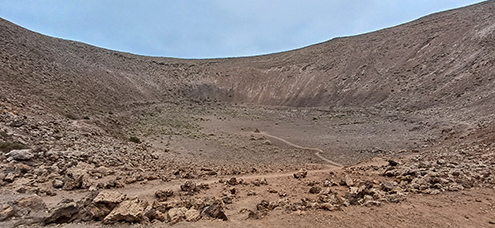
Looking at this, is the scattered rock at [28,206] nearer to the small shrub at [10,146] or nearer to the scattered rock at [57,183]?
the scattered rock at [57,183]

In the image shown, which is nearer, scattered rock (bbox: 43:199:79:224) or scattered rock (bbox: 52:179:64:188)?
scattered rock (bbox: 43:199:79:224)

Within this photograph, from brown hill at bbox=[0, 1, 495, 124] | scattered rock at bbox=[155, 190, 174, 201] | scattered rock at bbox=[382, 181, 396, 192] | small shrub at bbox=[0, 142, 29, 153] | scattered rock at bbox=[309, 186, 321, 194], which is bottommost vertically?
scattered rock at bbox=[155, 190, 174, 201]

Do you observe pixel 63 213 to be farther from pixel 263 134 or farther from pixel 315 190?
pixel 263 134

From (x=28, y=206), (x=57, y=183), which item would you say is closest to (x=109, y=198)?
(x=28, y=206)

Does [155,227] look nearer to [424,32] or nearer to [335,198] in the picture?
[335,198]

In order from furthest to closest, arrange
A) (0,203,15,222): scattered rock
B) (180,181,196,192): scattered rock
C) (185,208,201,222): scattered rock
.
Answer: (180,181,196,192): scattered rock, (185,208,201,222): scattered rock, (0,203,15,222): scattered rock

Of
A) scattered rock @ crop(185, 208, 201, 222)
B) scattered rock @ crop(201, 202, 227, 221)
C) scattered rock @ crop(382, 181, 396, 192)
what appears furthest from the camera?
scattered rock @ crop(382, 181, 396, 192)

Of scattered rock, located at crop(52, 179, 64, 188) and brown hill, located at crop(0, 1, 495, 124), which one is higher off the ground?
brown hill, located at crop(0, 1, 495, 124)

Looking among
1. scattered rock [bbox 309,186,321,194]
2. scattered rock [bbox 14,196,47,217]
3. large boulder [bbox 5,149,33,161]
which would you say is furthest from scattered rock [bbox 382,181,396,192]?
large boulder [bbox 5,149,33,161]

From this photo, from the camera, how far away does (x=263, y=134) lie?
25.3 metres

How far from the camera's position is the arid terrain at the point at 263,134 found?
5.92 meters

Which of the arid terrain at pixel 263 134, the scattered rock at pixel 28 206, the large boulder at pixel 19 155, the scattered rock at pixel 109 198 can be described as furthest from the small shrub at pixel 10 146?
the scattered rock at pixel 109 198

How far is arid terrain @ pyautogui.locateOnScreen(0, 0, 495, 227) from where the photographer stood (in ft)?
19.4

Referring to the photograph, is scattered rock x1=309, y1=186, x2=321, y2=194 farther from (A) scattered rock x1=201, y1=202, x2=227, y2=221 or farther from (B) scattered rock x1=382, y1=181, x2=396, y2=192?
(A) scattered rock x1=201, y1=202, x2=227, y2=221
